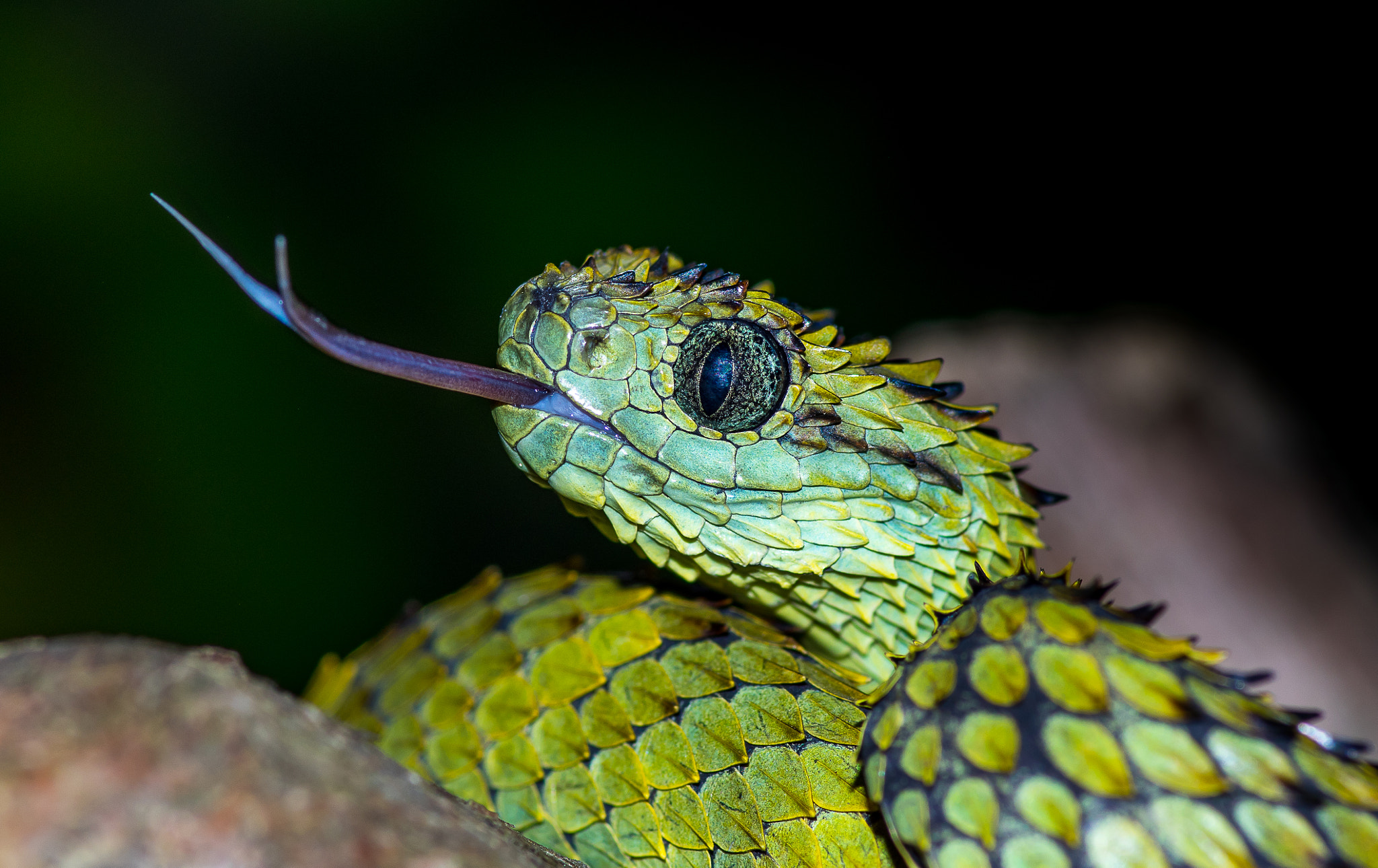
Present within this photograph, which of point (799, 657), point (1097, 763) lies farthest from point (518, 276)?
point (1097, 763)

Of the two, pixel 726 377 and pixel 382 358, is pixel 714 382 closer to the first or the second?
pixel 726 377

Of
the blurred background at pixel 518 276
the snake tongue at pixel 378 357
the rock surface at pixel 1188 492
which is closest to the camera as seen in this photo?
the snake tongue at pixel 378 357

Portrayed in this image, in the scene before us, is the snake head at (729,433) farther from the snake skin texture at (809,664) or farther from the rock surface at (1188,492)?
the rock surface at (1188,492)

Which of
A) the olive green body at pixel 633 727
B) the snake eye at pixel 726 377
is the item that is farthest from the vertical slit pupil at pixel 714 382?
the olive green body at pixel 633 727

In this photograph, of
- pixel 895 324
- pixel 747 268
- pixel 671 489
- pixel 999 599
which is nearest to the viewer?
pixel 999 599

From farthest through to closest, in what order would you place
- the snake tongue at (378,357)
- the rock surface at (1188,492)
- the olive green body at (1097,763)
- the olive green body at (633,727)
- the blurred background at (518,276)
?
the rock surface at (1188,492) → the blurred background at (518,276) → the olive green body at (633,727) → the snake tongue at (378,357) → the olive green body at (1097,763)

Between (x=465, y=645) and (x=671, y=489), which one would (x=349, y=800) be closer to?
(x=671, y=489)

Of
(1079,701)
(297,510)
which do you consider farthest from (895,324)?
(1079,701)
